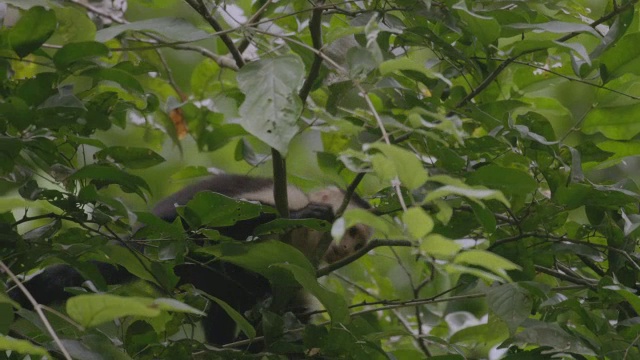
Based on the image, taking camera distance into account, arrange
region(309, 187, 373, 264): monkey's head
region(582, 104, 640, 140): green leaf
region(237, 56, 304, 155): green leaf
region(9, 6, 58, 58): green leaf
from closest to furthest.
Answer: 1. region(237, 56, 304, 155): green leaf
2. region(9, 6, 58, 58): green leaf
3. region(582, 104, 640, 140): green leaf
4. region(309, 187, 373, 264): monkey's head

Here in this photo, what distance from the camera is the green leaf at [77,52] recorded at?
1.53 meters

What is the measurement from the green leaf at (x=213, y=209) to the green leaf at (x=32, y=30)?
16.0 inches

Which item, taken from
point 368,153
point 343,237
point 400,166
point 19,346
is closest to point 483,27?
point 368,153

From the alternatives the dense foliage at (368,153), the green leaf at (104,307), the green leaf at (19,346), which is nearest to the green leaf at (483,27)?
the dense foliage at (368,153)

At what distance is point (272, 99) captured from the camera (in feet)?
4.35

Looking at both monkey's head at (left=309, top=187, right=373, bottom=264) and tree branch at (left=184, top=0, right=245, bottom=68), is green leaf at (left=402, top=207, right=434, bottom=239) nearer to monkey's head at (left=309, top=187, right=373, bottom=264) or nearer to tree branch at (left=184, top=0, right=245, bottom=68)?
tree branch at (left=184, top=0, right=245, bottom=68)

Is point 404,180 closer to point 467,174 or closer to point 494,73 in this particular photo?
point 467,174

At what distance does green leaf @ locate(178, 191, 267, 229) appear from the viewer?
1.61 meters

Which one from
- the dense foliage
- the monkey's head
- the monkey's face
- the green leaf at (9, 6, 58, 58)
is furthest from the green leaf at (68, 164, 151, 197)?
the monkey's face

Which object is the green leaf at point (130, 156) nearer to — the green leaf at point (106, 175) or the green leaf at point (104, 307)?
the green leaf at point (106, 175)

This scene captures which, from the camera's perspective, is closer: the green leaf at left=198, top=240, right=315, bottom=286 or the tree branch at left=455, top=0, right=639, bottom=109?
the green leaf at left=198, top=240, right=315, bottom=286

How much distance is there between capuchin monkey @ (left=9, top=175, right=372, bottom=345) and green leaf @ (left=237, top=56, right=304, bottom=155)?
1.12 metres

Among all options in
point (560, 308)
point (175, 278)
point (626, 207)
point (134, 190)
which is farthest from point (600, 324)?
point (134, 190)

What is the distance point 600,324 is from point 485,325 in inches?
14.0
